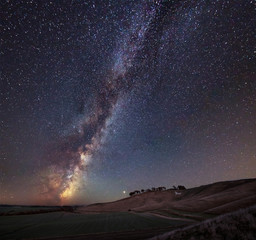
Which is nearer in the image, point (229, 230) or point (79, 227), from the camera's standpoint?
point (229, 230)

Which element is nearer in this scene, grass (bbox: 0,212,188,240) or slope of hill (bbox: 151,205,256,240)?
slope of hill (bbox: 151,205,256,240)

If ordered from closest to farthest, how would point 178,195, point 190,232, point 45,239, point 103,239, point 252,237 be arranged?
point 252,237
point 190,232
point 103,239
point 45,239
point 178,195

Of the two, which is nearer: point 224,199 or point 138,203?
point 224,199

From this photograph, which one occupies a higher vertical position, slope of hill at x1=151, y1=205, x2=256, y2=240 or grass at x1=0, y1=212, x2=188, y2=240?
grass at x1=0, y1=212, x2=188, y2=240

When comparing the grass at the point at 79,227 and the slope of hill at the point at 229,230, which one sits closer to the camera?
the slope of hill at the point at 229,230

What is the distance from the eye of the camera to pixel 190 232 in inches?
486

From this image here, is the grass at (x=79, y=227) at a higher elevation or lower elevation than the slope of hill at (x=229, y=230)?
higher

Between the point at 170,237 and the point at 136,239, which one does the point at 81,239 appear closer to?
the point at 136,239

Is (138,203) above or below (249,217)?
above

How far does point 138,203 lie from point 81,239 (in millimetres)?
102063

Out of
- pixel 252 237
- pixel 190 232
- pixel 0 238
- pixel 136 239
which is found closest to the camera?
pixel 252 237

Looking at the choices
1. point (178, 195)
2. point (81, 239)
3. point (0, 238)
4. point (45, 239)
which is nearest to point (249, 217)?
point (81, 239)

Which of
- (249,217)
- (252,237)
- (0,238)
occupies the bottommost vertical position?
(252,237)

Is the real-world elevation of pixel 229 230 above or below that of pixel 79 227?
below
